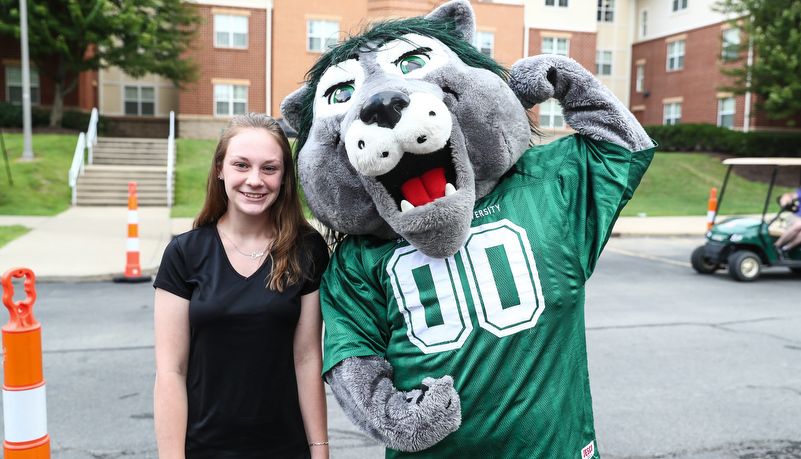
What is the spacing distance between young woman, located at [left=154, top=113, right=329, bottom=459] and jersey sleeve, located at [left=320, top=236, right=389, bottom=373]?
170 millimetres

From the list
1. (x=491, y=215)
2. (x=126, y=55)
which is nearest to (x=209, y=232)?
(x=491, y=215)

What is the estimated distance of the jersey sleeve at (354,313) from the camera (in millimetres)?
2002

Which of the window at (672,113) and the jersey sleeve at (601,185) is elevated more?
the window at (672,113)

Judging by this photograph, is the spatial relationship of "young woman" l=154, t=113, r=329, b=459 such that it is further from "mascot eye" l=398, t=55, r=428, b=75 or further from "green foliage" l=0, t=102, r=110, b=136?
"green foliage" l=0, t=102, r=110, b=136

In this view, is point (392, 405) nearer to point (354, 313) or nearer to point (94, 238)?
point (354, 313)

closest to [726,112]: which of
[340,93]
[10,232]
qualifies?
[10,232]

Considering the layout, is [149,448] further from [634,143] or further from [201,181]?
[201,181]

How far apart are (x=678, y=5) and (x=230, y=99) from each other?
850 inches

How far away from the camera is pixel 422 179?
192 centimetres

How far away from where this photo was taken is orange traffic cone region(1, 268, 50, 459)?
2.39 m

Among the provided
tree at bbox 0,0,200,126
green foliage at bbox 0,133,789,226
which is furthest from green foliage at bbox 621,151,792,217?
tree at bbox 0,0,200,126

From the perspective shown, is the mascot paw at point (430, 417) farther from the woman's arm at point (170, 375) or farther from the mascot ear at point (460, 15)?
the mascot ear at point (460, 15)

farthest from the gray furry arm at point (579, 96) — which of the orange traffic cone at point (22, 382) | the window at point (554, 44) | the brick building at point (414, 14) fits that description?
the window at point (554, 44)

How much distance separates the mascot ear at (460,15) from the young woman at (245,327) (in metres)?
0.68
